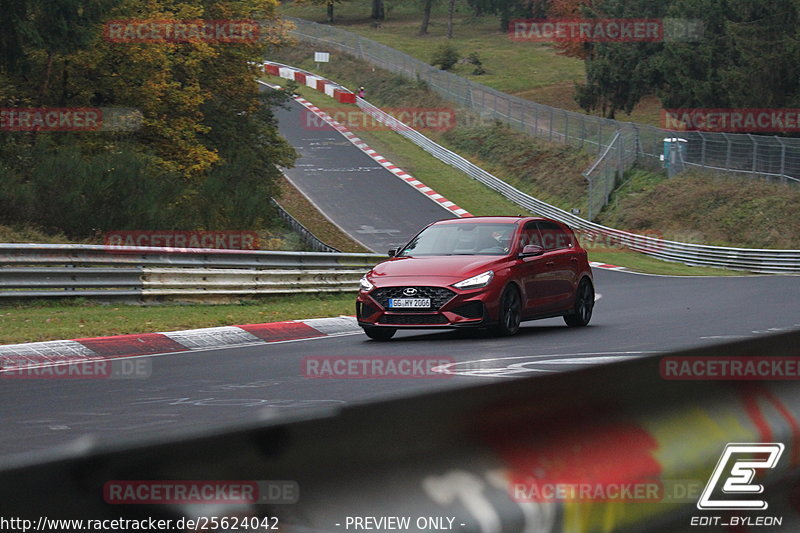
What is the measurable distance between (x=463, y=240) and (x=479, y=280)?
1514 millimetres

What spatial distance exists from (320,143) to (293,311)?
46.8 metres

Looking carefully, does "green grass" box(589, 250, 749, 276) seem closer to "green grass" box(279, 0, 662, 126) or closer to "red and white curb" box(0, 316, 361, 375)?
"red and white curb" box(0, 316, 361, 375)

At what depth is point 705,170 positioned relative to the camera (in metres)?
49.8

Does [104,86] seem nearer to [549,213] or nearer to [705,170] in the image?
[549,213]

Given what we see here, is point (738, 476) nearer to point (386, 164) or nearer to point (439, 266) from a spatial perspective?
point (439, 266)

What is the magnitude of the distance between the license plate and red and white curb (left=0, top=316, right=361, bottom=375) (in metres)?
2.02

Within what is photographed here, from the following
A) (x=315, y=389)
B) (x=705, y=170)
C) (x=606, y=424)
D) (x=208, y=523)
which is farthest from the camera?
(x=705, y=170)

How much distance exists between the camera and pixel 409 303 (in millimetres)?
13906

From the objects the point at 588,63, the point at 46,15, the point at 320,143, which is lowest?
the point at 320,143

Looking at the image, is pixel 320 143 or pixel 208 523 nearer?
pixel 208 523

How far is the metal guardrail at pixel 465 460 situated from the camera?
2.46m

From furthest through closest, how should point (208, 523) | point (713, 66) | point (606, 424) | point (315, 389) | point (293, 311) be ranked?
point (713, 66)
point (293, 311)
point (315, 389)
point (606, 424)
point (208, 523)

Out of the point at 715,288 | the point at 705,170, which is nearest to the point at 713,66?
the point at 705,170

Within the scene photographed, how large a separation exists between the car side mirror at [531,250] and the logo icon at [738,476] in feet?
32.8
